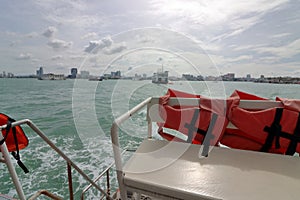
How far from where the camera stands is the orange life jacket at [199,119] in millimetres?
1242

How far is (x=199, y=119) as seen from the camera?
4.27 feet

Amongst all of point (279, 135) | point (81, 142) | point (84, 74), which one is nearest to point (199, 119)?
point (279, 135)

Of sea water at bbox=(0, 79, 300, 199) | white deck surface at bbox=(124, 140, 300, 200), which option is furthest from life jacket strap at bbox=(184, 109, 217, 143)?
sea water at bbox=(0, 79, 300, 199)

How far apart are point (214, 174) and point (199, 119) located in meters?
0.46

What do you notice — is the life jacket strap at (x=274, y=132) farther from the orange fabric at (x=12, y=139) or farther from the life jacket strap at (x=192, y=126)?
the orange fabric at (x=12, y=139)

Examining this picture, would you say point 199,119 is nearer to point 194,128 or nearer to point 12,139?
point 194,128

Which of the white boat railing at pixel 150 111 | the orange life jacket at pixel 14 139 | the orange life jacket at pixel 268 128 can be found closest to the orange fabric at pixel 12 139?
the orange life jacket at pixel 14 139

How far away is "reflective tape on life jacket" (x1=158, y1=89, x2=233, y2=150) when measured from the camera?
1.24 metres

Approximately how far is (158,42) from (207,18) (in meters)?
0.99

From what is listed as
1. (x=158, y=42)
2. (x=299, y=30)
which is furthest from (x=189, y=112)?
(x=299, y=30)

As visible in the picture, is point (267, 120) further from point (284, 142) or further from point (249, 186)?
point (249, 186)

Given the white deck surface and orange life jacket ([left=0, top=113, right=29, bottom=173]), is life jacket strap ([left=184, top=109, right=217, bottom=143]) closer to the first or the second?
the white deck surface

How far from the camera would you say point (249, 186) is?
826 mm

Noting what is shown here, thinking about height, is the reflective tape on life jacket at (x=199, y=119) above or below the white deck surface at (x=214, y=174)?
above
